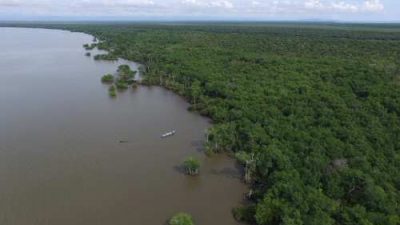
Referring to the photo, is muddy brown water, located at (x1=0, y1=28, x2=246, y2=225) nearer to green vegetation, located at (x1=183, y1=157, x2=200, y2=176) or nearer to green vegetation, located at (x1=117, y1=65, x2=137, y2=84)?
green vegetation, located at (x1=183, y1=157, x2=200, y2=176)

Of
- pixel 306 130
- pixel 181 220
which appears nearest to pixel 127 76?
pixel 306 130

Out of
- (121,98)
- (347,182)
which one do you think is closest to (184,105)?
(121,98)

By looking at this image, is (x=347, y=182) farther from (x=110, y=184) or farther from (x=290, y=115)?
(x=110, y=184)

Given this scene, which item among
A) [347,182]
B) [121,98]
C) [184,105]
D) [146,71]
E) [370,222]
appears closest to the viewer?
[370,222]

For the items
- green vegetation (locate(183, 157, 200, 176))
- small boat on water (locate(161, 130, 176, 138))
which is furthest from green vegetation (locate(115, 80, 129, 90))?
green vegetation (locate(183, 157, 200, 176))

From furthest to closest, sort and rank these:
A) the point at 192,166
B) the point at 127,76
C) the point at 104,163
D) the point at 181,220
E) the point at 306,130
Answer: the point at 127,76 < the point at 306,130 < the point at 104,163 < the point at 192,166 < the point at 181,220

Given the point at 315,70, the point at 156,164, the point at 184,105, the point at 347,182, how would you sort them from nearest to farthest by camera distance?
the point at 347,182, the point at 156,164, the point at 184,105, the point at 315,70

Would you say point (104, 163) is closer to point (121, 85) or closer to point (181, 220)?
point (181, 220)
